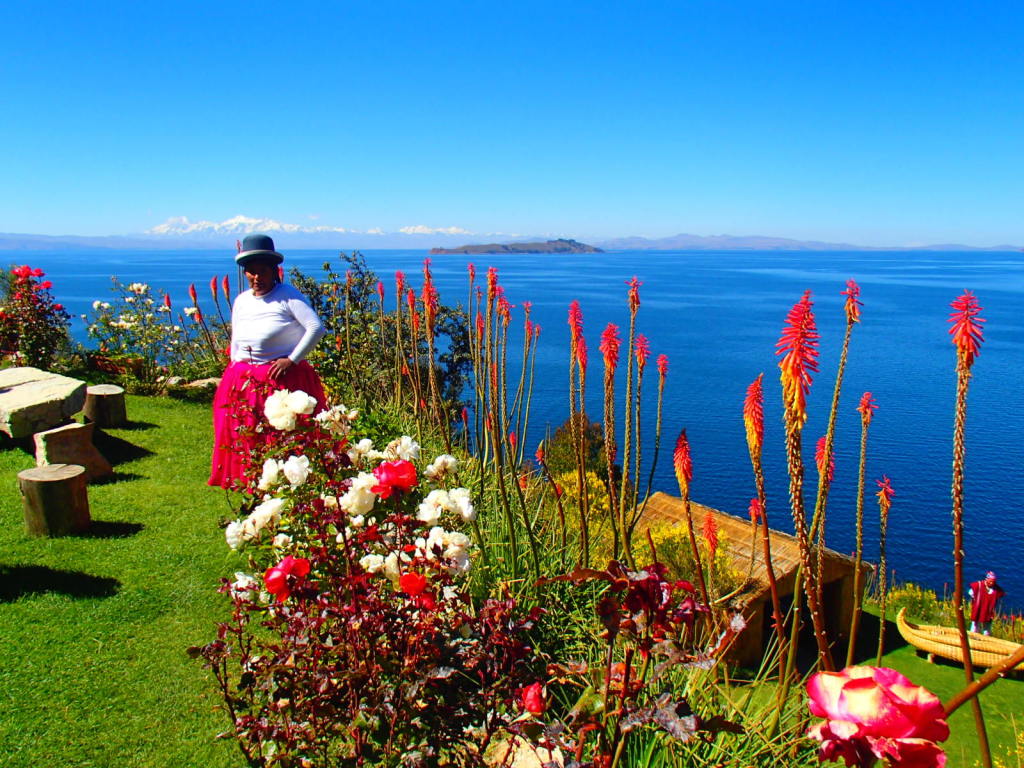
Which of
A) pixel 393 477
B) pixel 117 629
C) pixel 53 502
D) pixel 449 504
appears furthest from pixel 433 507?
pixel 53 502

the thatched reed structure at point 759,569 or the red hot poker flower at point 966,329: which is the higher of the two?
the red hot poker flower at point 966,329

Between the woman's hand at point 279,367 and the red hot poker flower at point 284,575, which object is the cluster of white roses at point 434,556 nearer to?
the red hot poker flower at point 284,575

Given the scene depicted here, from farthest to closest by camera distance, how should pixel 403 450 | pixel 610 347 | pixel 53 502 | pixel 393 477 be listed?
pixel 53 502, pixel 403 450, pixel 610 347, pixel 393 477

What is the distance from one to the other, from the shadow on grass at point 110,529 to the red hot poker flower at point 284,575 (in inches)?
155

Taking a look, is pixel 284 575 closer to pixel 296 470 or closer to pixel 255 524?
pixel 296 470

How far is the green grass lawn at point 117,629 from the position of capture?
3016 mm

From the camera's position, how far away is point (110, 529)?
17.4ft

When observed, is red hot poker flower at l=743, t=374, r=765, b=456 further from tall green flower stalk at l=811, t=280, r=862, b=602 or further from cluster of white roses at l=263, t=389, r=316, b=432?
cluster of white roses at l=263, t=389, r=316, b=432

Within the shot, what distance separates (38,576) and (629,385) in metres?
4.27

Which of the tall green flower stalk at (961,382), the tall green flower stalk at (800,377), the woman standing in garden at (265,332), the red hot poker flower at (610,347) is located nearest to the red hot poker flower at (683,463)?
the red hot poker flower at (610,347)

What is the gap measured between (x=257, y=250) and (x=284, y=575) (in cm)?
330

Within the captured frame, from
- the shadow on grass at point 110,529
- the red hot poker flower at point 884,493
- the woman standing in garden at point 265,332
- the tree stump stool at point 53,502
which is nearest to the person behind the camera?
the red hot poker flower at point 884,493

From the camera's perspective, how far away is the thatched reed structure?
673cm

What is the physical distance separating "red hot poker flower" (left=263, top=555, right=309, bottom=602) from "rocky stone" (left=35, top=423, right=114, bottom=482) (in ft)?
17.1
